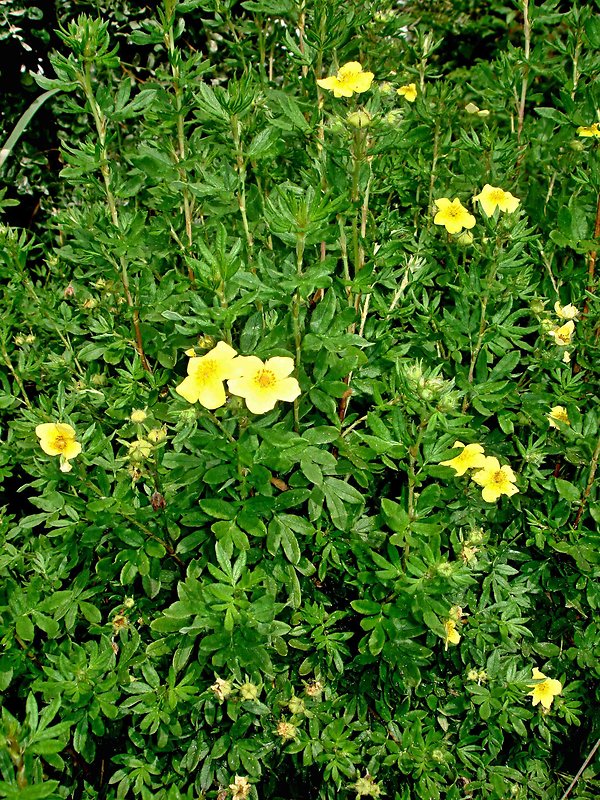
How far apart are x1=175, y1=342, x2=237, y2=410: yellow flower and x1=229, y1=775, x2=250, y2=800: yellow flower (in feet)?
3.14

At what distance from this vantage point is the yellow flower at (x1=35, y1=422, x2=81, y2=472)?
75.4 inches

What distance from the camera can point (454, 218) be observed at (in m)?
2.18

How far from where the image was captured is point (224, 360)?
64.2 inches

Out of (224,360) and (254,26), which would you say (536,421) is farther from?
(254,26)

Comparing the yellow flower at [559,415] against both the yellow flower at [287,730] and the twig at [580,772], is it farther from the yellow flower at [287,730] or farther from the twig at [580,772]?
the yellow flower at [287,730]

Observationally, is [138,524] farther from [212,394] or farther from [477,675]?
[477,675]

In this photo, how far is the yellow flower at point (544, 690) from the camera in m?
2.07

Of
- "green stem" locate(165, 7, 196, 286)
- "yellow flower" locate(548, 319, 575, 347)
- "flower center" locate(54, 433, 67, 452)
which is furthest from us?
"yellow flower" locate(548, 319, 575, 347)

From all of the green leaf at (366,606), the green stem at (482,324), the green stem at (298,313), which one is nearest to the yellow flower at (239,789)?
the green leaf at (366,606)

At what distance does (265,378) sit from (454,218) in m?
0.90

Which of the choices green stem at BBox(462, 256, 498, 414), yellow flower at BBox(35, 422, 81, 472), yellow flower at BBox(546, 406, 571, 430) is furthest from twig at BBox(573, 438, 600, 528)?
yellow flower at BBox(35, 422, 81, 472)

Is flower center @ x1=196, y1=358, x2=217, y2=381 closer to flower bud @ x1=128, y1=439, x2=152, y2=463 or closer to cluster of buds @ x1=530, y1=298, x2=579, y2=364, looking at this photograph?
flower bud @ x1=128, y1=439, x2=152, y2=463

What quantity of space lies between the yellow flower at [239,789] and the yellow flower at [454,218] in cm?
162

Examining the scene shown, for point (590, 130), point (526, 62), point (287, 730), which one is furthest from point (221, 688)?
point (526, 62)
